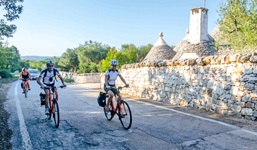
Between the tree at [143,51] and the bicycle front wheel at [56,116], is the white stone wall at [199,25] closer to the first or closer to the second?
the bicycle front wheel at [56,116]

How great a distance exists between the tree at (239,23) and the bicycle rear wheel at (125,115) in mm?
8502

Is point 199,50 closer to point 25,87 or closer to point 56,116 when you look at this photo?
point 25,87

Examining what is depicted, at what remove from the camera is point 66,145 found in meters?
4.68

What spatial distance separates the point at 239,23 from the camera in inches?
487

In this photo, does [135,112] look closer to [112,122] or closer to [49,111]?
[112,122]

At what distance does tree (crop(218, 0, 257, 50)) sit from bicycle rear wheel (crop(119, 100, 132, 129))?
8.50m

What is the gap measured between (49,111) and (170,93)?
18.9 ft

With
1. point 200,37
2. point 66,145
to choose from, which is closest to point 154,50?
point 200,37

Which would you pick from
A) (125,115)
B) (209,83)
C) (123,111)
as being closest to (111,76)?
(123,111)

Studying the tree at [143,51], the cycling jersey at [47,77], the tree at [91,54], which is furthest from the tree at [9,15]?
the tree at [143,51]

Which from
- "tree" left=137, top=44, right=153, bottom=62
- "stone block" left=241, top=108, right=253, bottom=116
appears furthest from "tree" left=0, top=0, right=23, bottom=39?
"tree" left=137, top=44, right=153, bottom=62

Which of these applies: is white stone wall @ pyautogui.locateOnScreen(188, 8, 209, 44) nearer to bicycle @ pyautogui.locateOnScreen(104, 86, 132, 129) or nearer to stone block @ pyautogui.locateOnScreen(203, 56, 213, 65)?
stone block @ pyautogui.locateOnScreen(203, 56, 213, 65)

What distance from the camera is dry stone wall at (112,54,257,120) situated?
271 inches

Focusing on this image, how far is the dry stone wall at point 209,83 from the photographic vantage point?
6.87 metres
